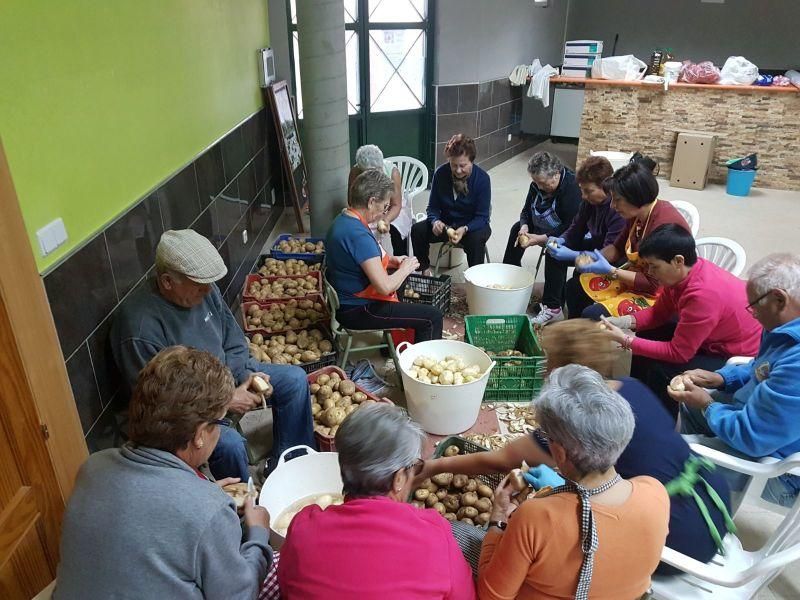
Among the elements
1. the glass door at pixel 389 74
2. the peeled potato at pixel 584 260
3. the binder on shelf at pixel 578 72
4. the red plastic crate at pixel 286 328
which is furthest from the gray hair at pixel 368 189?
the binder on shelf at pixel 578 72

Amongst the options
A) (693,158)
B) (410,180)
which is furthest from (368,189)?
(693,158)

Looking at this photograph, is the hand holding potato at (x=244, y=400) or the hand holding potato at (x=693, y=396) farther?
the hand holding potato at (x=244, y=400)

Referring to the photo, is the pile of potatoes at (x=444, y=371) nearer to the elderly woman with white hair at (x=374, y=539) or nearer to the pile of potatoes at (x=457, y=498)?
the pile of potatoes at (x=457, y=498)

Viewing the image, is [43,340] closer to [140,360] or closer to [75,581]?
[140,360]

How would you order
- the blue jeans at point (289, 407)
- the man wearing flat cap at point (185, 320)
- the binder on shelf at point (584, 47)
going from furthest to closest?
the binder on shelf at point (584, 47), the blue jeans at point (289, 407), the man wearing flat cap at point (185, 320)

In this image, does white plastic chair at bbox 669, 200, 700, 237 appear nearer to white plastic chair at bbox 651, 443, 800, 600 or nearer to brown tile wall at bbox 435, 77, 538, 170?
white plastic chair at bbox 651, 443, 800, 600

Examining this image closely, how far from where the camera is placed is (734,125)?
723cm

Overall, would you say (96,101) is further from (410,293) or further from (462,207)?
(462,207)

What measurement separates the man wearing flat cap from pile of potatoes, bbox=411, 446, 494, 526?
0.73 meters

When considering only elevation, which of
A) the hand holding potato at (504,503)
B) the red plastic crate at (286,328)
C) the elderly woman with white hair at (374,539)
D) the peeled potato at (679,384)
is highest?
the elderly woman with white hair at (374,539)

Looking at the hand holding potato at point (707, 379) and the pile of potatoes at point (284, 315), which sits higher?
the hand holding potato at point (707, 379)

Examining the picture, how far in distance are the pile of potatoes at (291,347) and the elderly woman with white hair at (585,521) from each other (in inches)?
76.6

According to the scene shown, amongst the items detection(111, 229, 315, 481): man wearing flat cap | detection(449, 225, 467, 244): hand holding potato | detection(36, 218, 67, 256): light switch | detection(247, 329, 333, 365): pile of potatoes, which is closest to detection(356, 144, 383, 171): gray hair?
detection(449, 225, 467, 244): hand holding potato

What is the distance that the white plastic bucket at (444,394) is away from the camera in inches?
111
